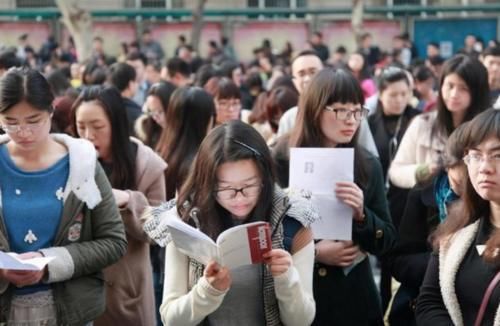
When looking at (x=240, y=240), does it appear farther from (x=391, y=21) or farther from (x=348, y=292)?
(x=391, y=21)

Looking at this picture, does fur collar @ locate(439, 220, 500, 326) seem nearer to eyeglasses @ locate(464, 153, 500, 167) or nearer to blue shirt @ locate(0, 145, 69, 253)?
eyeglasses @ locate(464, 153, 500, 167)

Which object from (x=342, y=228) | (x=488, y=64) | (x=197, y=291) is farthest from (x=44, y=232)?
(x=488, y=64)

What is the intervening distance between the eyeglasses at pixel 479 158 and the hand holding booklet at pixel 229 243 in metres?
0.75

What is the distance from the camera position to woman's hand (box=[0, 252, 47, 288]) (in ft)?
9.52

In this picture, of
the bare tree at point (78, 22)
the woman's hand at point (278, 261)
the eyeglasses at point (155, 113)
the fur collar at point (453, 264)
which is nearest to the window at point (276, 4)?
the bare tree at point (78, 22)

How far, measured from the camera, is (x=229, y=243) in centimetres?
246

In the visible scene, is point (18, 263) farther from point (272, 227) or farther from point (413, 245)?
point (413, 245)

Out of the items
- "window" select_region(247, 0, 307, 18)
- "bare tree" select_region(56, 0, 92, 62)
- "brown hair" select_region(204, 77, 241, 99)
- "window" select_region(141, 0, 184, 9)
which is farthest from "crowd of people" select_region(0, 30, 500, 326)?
"window" select_region(247, 0, 307, 18)

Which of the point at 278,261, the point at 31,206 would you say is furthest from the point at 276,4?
the point at 278,261

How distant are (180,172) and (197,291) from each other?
1.86 metres

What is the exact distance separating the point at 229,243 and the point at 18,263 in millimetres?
780

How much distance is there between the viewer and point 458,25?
1000 inches

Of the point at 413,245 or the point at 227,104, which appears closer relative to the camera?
the point at 413,245

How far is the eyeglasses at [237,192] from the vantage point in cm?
271
